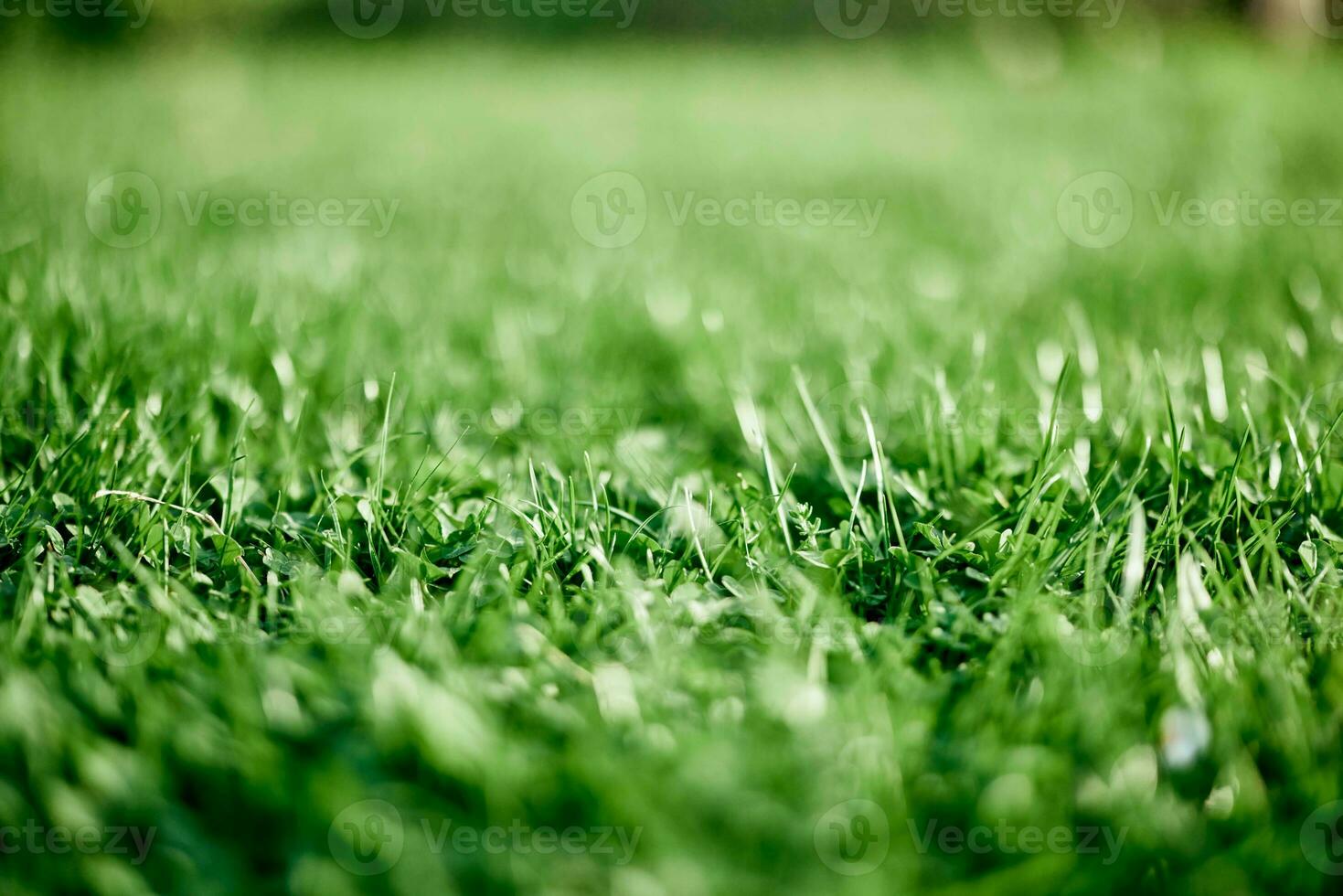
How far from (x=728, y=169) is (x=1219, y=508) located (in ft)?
11.3

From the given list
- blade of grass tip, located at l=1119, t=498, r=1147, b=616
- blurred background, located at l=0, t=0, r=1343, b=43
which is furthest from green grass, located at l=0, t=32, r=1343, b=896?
blurred background, located at l=0, t=0, r=1343, b=43

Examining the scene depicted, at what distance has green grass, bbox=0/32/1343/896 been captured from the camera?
2.85ft

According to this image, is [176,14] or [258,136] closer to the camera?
[258,136]

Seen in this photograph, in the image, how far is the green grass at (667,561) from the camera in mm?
868

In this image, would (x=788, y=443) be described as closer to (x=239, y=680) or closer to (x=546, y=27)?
(x=239, y=680)

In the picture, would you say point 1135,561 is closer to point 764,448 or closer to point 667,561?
point 764,448

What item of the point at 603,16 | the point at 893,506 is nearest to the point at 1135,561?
the point at 893,506

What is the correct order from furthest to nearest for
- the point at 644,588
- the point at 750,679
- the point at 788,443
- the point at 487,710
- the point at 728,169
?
1. the point at 728,169
2. the point at 788,443
3. the point at 644,588
4. the point at 750,679
5. the point at 487,710

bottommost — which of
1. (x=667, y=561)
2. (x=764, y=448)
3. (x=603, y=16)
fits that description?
(x=667, y=561)

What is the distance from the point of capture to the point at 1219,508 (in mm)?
1318

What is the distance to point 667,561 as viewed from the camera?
4.35ft

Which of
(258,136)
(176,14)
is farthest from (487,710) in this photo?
(176,14)

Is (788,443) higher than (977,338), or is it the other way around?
(977,338)

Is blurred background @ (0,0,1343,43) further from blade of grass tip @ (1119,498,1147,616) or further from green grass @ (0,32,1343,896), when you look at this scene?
blade of grass tip @ (1119,498,1147,616)
